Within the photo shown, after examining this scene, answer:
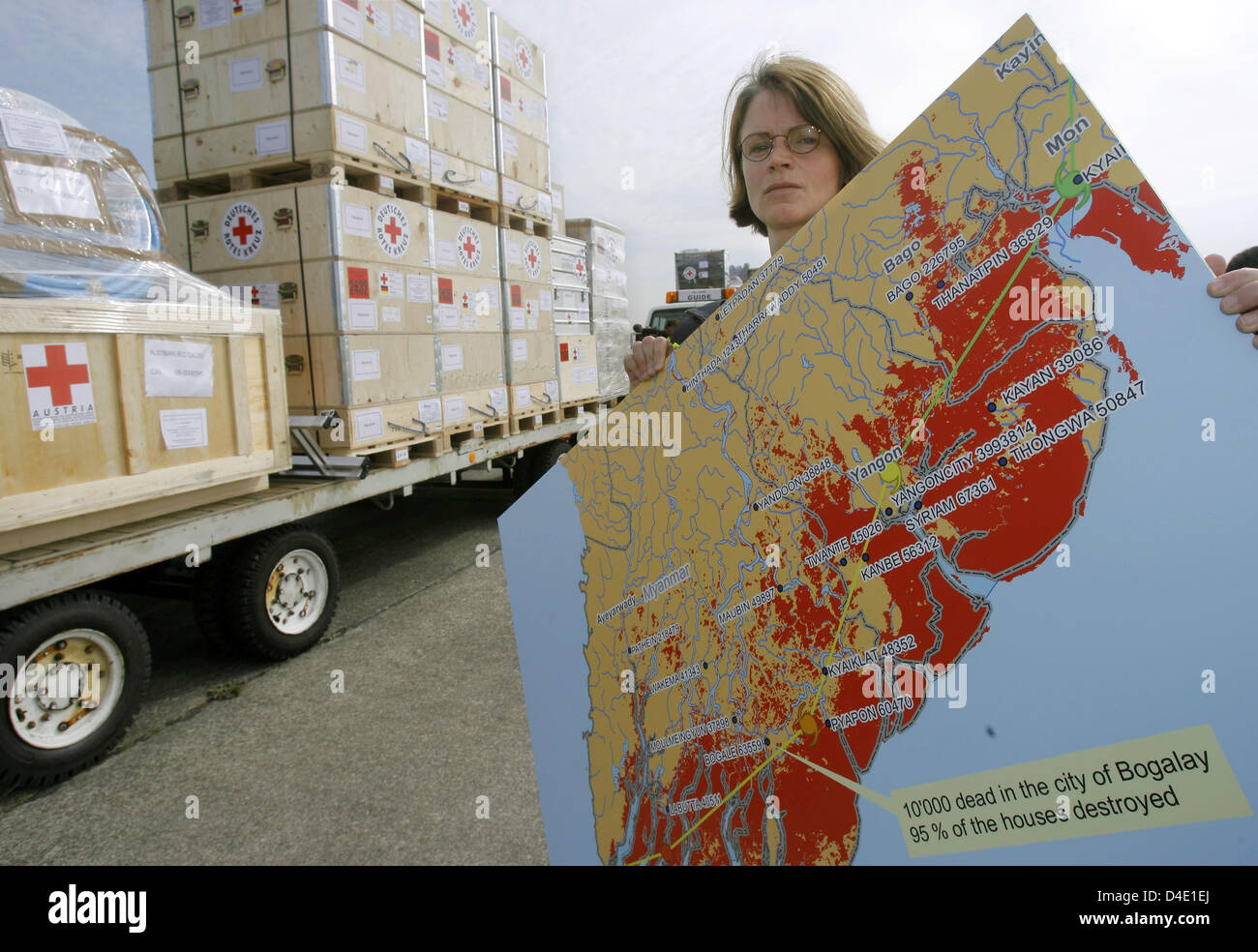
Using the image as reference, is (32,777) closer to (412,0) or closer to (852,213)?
(852,213)

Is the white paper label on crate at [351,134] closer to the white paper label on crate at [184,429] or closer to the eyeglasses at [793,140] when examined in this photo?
the white paper label on crate at [184,429]

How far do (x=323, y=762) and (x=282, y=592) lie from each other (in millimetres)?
1358

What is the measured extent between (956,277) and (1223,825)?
79 centimetres

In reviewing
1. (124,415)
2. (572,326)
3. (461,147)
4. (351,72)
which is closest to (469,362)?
(461,147)

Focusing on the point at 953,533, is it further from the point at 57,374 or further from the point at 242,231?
the point at 242,231

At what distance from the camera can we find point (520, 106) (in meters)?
6.35

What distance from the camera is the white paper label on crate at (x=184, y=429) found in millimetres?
3408

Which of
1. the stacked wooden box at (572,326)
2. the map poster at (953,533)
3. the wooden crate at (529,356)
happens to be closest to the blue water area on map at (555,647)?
the map poster at (953,533)

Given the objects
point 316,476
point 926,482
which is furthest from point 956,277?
point 316,476

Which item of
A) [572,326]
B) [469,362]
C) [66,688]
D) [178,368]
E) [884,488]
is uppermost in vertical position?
[572,326]

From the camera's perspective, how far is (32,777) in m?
3.01

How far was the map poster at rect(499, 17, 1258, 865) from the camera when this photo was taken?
0.95m

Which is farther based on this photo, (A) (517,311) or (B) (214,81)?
(A) (517,311)

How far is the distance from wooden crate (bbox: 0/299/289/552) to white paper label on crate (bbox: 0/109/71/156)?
0.75 meters
